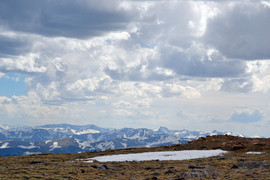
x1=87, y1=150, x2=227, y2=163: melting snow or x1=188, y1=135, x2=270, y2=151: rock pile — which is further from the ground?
x1=188, y1=135, x2=270, y2=151: rock pile

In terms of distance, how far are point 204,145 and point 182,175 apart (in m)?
33.9

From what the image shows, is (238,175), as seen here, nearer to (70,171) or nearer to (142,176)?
(142,176)

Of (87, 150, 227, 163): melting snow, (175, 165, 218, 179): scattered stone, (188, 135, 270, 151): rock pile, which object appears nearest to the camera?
(175, 165, 218, 179): scattered stone

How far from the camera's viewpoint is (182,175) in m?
29.1

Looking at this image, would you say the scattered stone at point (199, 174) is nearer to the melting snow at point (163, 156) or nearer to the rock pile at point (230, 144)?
the melting snow at point (163, 156)

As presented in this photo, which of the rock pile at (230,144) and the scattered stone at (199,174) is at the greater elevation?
the rock pile at (230,144)

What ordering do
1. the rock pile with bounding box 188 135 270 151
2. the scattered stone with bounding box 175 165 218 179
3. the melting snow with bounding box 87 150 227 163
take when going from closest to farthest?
the scattered stone with bounding box 175 165 218 179
the melting snow with bounding box 87 150 227 163
the rock pile with bounding box 188 135 270 151

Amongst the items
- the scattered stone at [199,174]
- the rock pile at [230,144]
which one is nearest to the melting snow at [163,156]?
the rock pile at [230,144]

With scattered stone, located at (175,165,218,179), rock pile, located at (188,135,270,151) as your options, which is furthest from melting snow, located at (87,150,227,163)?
scattered stone, located at (175,165,218,179)

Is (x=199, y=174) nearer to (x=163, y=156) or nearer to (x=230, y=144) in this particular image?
(x=163, y=156)

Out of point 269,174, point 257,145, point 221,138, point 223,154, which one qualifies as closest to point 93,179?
point 269,174

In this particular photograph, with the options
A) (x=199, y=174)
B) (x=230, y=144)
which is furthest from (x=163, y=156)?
(x=199, y=174)

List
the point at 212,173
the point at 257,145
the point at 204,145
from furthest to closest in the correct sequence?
the point at 204,145, the point at 257,145, the point at 212,173

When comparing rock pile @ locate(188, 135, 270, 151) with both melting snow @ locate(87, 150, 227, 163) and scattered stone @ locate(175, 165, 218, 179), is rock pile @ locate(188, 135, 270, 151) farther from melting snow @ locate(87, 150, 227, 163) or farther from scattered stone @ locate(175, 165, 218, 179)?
scattered stone @ locate(175, 165, 218, 179)
